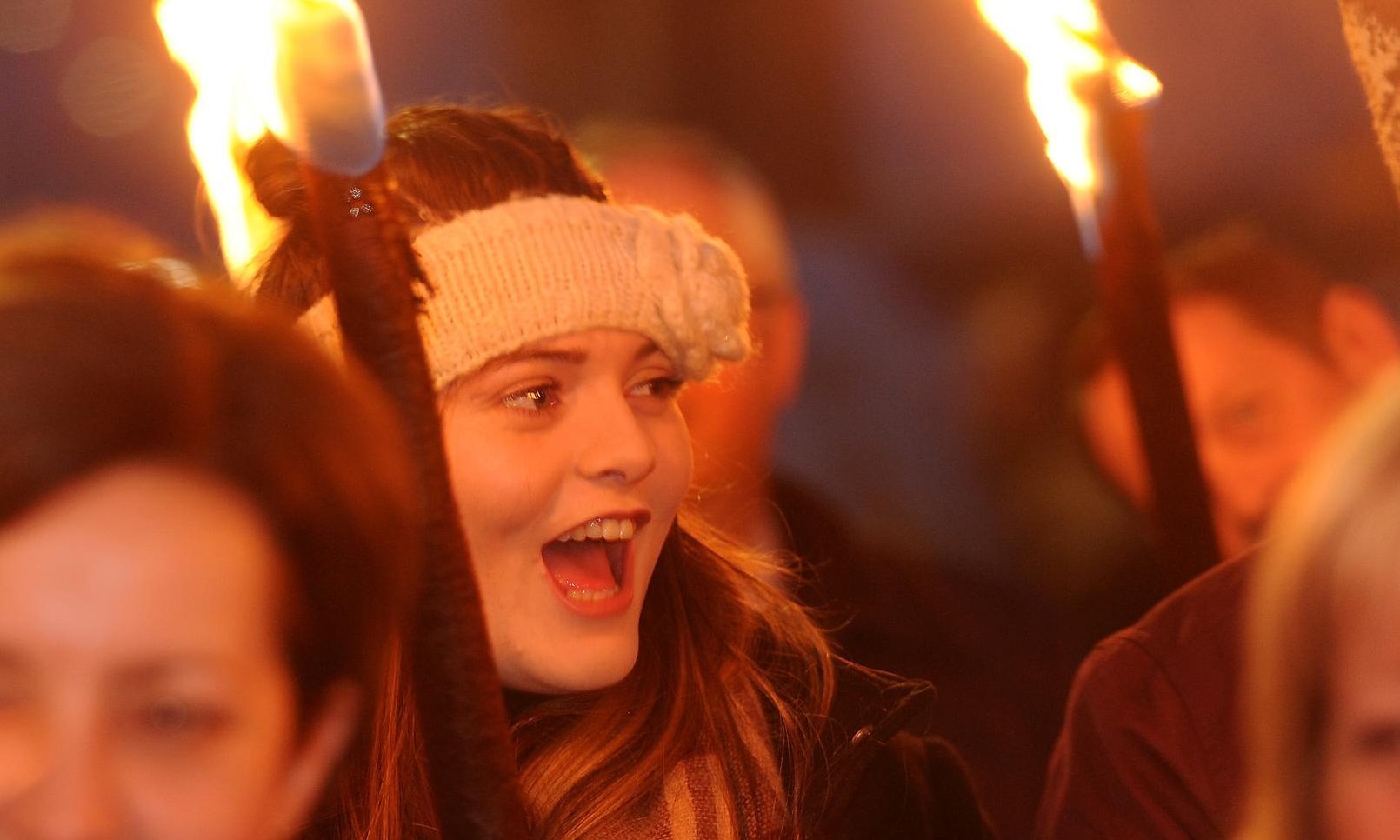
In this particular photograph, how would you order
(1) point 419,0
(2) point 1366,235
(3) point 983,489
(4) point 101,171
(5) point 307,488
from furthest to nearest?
(3) point 983,489 < (1) point 419,0 < (4) point 101,171 < (2) point 1366,235 < (5) point 307,488

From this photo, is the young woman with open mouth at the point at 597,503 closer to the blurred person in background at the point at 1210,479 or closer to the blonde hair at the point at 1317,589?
the blurred person in background at the point at 1210,479

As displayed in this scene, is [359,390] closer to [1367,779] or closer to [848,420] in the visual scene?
[1367,779]

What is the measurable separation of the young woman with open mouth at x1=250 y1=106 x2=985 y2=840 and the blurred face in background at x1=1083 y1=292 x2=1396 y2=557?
550 mm

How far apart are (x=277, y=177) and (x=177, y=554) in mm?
1054

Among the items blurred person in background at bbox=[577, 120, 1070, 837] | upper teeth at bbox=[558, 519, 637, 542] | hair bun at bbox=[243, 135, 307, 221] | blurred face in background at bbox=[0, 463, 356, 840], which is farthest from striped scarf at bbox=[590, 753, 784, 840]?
hair bun at bbox=[243, 135, 307, 221]

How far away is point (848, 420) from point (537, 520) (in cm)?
365

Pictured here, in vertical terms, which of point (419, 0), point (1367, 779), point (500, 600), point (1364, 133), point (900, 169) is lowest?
point (1367, 779)

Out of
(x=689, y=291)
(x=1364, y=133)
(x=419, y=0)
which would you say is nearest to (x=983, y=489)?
(x=1364, y=133)

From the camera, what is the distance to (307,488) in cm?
122

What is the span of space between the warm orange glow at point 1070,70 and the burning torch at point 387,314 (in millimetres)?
770

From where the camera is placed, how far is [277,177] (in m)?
2.11

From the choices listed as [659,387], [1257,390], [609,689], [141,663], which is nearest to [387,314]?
[141,663]

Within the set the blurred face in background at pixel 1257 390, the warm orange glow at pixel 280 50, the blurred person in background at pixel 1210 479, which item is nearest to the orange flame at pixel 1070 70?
the blurred person in background at pixel 1210 479

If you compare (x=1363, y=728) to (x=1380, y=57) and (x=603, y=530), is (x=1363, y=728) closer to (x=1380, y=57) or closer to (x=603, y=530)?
(x=1380, y=57)
